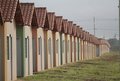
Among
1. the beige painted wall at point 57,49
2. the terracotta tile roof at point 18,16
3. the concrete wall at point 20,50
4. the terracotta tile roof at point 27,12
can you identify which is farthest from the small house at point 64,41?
the terracotta tile roof at point 18,16

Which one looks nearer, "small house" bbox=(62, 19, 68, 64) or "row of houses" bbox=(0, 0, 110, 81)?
"row of houses" bbox=(0, 0, 110, 81)

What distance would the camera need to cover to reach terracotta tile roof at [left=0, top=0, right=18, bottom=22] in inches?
936

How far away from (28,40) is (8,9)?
7086mm

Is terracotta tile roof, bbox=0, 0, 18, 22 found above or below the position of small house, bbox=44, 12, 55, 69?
above

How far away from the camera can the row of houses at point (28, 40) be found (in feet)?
79.6

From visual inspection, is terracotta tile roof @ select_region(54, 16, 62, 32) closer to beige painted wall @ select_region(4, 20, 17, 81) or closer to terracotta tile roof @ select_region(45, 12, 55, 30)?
terracotta tile roof @ select_region(45, 12, 55, 30)

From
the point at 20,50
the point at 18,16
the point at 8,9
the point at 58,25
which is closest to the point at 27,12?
the point at 20,50

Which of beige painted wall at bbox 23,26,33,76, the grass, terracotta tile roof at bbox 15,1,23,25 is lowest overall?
the grass

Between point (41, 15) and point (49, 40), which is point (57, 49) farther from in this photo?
point (41, 15)

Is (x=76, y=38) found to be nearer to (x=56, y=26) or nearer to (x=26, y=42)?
(x=56, y=26)

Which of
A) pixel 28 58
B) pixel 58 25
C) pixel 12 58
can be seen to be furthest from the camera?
pixel 58 25

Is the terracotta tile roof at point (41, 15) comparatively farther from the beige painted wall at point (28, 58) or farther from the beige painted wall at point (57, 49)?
the beige painted wall at point (57, 49)

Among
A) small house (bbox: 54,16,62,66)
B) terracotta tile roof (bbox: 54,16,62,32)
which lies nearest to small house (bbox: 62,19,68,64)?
terracotta tile roof (bbox: 54,16,62,32)

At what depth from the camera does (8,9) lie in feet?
80.6
